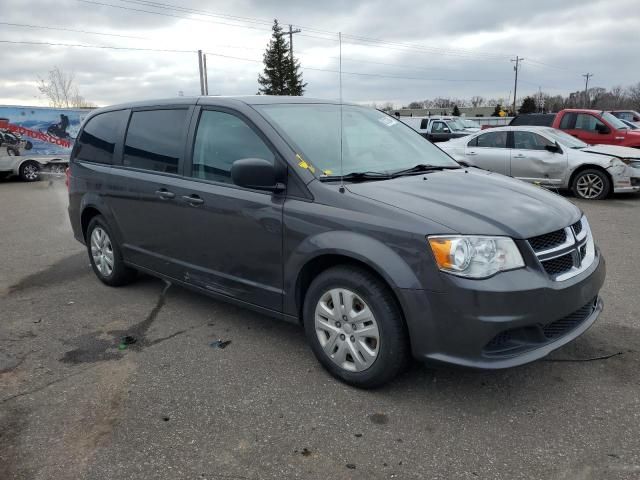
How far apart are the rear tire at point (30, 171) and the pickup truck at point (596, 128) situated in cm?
1600

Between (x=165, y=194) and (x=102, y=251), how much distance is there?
5.00 feet

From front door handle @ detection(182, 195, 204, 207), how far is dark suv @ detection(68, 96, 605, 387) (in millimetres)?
12

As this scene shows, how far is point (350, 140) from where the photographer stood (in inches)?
157

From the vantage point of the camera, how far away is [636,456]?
2.62 metres

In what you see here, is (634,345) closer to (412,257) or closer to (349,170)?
(412,257)

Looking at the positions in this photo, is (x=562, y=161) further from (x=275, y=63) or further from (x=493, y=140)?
(x=275, y=63)

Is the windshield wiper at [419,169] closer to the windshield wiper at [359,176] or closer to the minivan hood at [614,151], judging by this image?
the windshield wiper at [359,176]

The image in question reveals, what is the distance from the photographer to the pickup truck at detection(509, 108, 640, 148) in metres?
13.1

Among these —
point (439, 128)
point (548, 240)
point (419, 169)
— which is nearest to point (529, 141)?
point (419, 169)

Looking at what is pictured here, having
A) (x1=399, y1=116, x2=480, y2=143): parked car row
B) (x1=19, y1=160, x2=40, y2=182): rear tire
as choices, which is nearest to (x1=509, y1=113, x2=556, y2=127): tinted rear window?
(x1=399, y1=116, x2=480, y2=143): parked car row

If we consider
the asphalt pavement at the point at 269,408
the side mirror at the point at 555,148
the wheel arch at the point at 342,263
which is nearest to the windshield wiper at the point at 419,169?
the wheel arch at the point at 342,263

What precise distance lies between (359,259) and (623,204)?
9.07 meters

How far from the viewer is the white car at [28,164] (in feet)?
56.0

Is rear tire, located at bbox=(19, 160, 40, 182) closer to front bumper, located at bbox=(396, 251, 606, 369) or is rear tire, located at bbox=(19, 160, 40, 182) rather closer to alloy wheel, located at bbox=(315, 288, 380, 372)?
alloy wheel, located at bbox=(315, 288, 380, 372)
